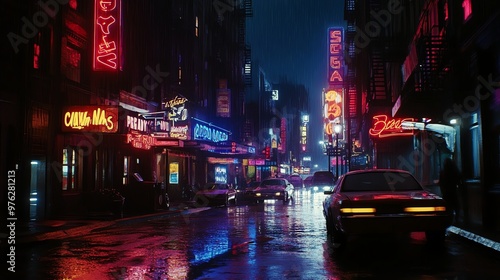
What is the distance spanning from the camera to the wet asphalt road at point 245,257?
336 inches

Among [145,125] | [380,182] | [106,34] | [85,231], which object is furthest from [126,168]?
[380,182]

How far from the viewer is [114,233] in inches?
601

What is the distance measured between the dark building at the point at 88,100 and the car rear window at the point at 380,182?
398 inches

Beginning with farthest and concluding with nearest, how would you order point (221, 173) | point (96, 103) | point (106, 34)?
point (221, 173) < point (96, 103) < point (106, 34)

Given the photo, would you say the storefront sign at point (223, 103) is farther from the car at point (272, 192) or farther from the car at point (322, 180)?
the car at point (272, 192)

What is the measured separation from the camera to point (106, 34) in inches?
866

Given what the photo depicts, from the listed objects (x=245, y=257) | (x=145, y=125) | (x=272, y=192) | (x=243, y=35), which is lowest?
(x=245, y=257)

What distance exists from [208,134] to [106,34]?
48.3 ft

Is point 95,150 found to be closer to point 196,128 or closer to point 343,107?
point 196,128

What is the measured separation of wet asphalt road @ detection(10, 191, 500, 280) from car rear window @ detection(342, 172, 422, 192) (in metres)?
1.22

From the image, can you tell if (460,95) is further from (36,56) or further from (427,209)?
(36,56)

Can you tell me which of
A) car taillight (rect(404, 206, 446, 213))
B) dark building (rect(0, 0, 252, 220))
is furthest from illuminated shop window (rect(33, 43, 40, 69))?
car taillight (rect(404, 206, 446, 213))

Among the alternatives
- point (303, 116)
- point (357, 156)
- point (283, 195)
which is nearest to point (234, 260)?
point (283, 195)

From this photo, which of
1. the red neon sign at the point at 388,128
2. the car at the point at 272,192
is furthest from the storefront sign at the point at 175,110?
the red neon sign at the point at 388,128
